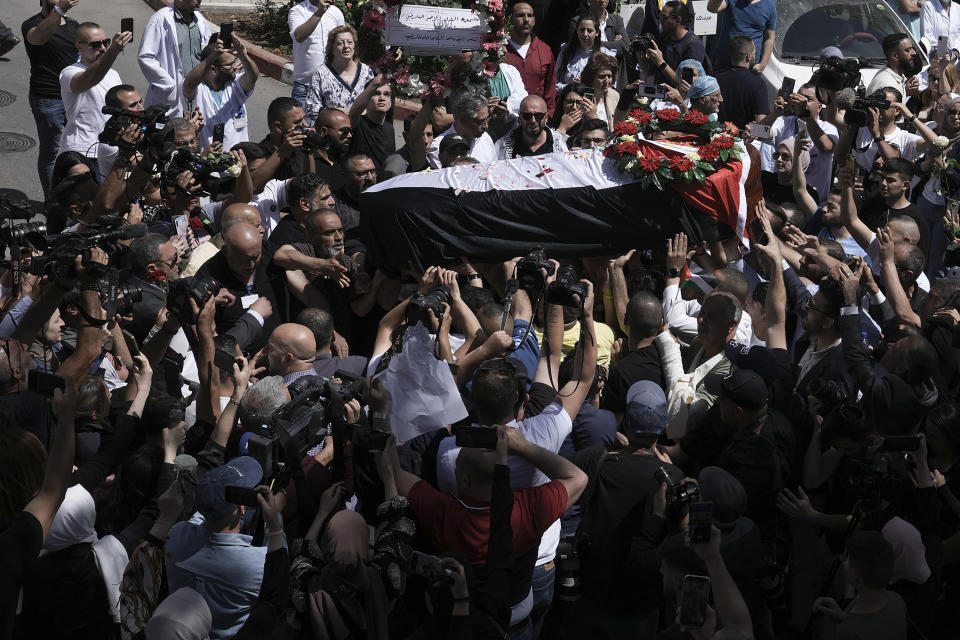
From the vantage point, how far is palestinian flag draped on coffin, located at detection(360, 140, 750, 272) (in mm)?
7070

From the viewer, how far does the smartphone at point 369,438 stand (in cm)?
433

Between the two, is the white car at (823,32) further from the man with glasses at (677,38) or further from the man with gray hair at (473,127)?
the man with gray hair at (473,127)

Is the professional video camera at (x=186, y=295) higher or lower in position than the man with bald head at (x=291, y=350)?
higher

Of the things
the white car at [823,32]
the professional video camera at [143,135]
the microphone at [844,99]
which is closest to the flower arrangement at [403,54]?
the professional video camera at [143,135]

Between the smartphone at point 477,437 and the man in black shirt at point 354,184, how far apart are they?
3.56 m

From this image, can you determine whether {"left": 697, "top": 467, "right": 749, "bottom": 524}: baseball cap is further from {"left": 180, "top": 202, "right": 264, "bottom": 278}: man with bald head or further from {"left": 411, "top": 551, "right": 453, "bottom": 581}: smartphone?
{"left": 180, "top": 202, "right": 264, "bottom": 278}: man with bald head

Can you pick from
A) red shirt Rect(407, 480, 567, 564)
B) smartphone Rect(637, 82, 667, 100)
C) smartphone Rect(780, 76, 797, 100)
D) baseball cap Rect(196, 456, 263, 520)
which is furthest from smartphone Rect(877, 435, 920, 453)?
smartphone Rect(637, 82, 667, 100)

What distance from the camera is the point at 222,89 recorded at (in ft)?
28.6

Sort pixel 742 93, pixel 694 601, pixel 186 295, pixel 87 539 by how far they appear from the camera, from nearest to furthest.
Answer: pixel 694 601, pixel 87 539, pixel 186 295, pixel 742 93

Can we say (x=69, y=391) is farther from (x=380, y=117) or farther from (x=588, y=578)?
(x=380, y=117)

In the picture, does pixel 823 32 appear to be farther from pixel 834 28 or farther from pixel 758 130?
pixel 758 130

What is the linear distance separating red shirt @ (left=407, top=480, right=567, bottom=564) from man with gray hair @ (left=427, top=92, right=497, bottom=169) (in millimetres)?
4255

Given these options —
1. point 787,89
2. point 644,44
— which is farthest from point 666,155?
point 644,44

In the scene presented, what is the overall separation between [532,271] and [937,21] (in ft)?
24.3
